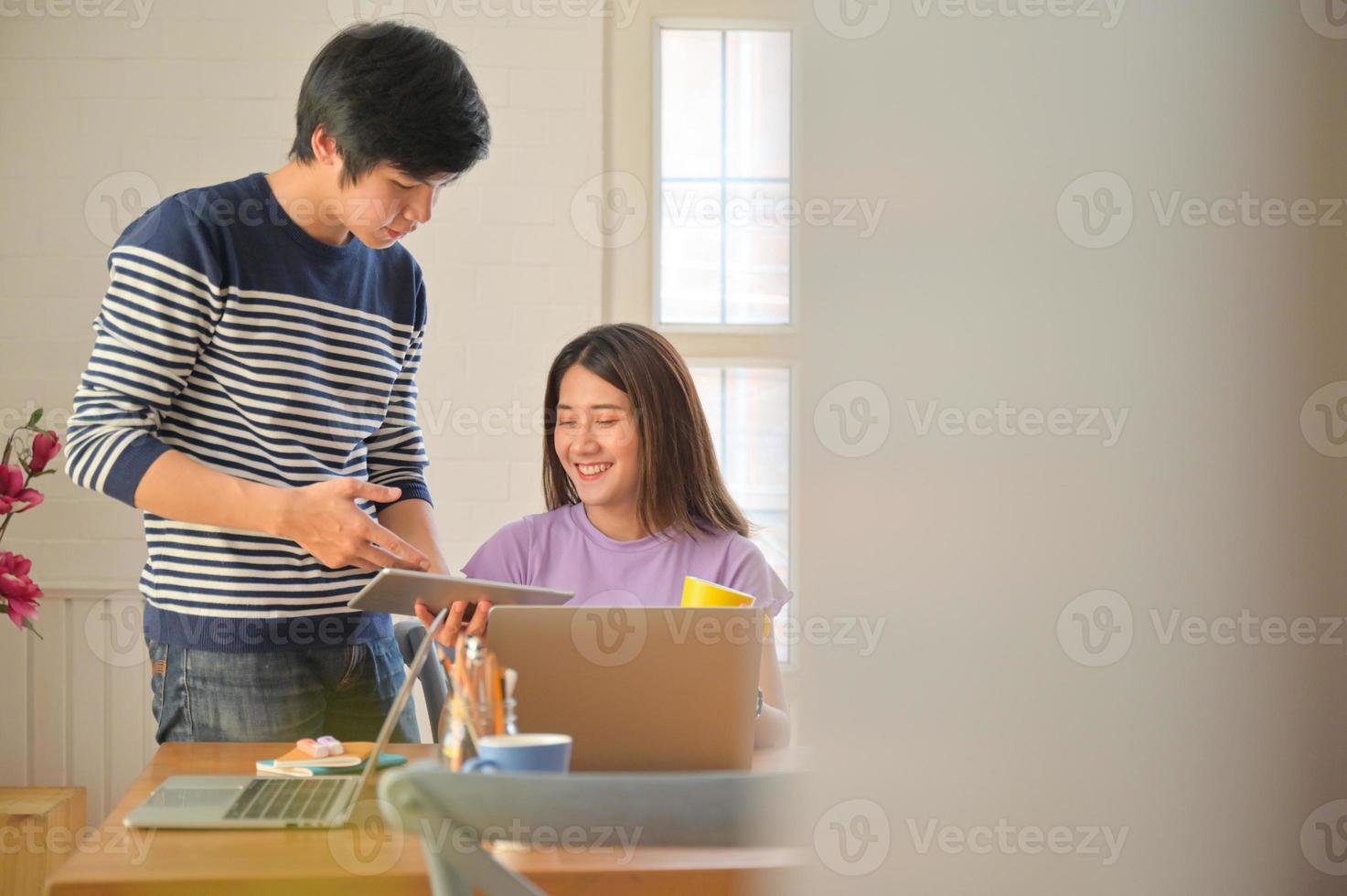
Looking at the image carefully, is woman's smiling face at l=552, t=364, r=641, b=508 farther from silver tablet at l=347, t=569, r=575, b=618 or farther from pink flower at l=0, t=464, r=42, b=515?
pink flower at l=0, t=464, r=42, b=515

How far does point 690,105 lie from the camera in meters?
3.18

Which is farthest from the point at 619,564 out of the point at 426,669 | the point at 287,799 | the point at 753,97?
the point at 753,97

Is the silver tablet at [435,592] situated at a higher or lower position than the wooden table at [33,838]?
higher

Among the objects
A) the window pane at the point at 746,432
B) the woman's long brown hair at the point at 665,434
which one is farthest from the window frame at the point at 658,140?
the woman's long brown hair at the point at 665,434

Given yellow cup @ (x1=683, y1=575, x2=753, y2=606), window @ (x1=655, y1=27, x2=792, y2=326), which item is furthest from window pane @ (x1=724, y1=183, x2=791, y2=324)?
yellow cup @ (x1=683, y1=575, x2=753, y2=606)

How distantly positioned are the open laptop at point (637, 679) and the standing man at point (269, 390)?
10.5 inches

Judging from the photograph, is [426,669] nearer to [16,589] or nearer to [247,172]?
[16,589]

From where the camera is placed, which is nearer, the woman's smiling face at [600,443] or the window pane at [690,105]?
the woman's smiling face at [600,443]

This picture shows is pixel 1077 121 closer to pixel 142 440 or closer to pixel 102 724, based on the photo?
pixel 142 440

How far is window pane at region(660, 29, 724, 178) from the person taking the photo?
3166mm

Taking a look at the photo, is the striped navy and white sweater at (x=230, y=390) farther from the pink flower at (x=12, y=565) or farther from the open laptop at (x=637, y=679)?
the pink flower at (x=12, y=565)

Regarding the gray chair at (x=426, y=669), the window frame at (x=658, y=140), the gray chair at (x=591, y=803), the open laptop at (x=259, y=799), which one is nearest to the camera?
the gray chair at (x=591, y=803)

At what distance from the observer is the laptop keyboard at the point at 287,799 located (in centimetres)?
107

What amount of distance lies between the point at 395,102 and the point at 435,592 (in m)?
0.59
